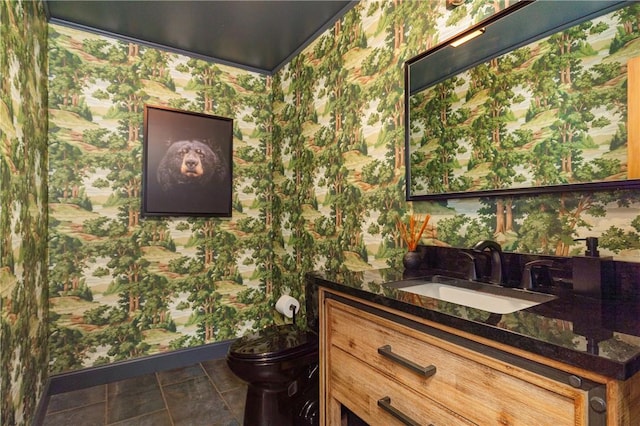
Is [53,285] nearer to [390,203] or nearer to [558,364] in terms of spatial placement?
[390,203]

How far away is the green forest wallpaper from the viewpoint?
5.02 feet

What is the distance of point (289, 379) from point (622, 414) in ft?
4.34

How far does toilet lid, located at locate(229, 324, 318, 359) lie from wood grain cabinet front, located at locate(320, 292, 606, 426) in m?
0.28

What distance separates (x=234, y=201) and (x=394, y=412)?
2.22 metres

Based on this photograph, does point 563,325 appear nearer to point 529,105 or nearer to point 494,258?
point 494,258

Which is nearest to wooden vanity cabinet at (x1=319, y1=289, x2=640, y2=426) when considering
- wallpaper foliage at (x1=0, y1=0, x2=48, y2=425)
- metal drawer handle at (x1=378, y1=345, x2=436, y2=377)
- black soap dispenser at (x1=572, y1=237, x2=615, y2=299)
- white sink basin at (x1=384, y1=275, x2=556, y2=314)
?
metal drawer handle at (x1=378, y1=345, x2=436, y2=377)

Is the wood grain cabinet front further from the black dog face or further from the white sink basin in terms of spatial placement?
the black dog face

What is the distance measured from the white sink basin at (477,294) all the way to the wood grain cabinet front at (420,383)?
0.85 ft

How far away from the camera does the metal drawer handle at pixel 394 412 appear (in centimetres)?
96

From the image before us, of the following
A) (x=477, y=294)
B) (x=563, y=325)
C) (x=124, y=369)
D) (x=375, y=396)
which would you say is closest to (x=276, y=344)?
(x=375, y=396)

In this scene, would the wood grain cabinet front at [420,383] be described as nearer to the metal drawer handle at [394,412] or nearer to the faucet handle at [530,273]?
the metal drawer handle at [394,412]

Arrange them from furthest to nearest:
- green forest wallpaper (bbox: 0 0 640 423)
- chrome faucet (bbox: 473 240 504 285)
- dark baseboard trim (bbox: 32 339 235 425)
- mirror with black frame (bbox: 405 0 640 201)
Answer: dark baseboard trim (bbox: 32 339 235 425) → green forest wallpaper (bbox: 0 0 640 423) → chrome faucet (bbox: 473 240 504 285) → mirror with black frame (bbox: 405 0 640 201)

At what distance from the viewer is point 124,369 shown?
7.80ft

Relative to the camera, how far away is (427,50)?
1567mm
